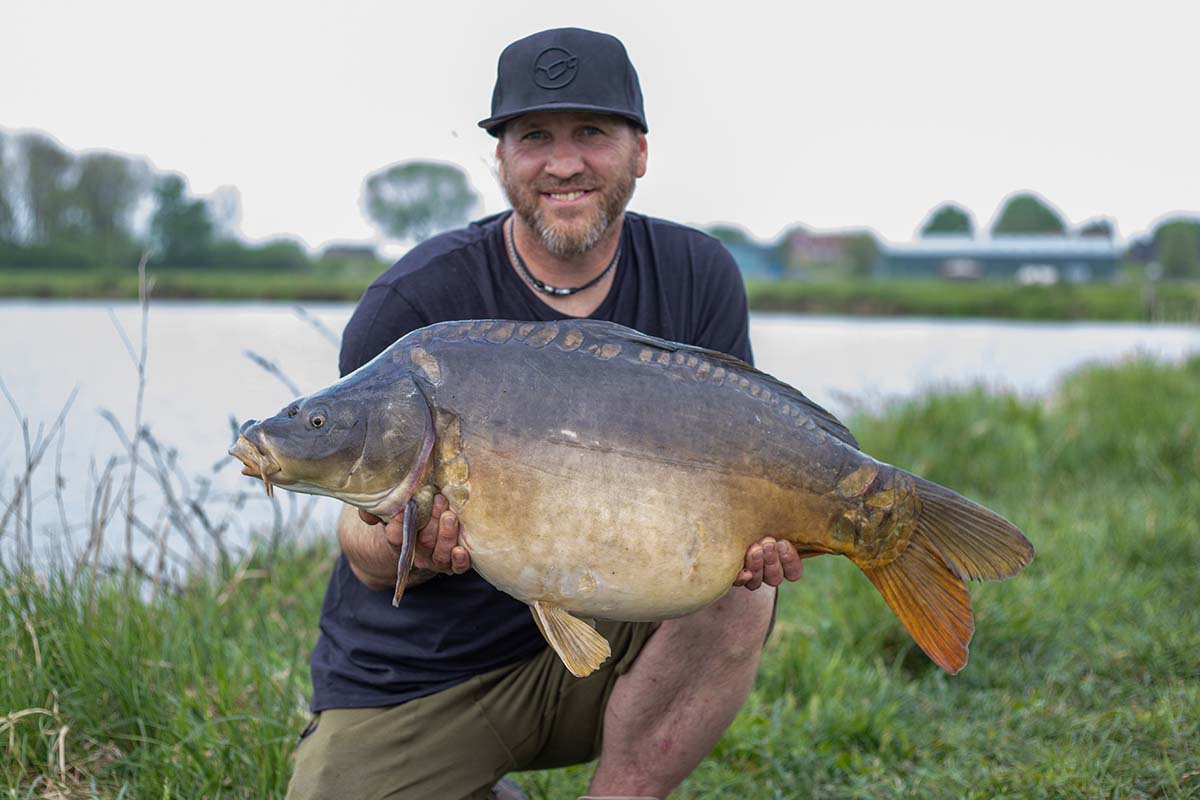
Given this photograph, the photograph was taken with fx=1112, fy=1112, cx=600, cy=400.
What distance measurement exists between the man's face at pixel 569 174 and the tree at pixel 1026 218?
211 ft

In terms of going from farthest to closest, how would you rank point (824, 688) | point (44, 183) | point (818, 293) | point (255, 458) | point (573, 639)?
1. point (818, 293)
2. point (44, 183)
3. point (824, 688)
4. point (573, 639)
5. point (255, 458)

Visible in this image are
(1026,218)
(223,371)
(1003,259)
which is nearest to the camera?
(223,371)

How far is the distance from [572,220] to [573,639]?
902 millimetres

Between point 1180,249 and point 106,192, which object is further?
point 1180,249

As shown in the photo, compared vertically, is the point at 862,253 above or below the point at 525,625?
above

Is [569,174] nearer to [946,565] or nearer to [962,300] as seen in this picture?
[946,565]

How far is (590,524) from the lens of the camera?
180 cm

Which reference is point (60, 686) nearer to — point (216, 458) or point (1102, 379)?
point (216, 458)

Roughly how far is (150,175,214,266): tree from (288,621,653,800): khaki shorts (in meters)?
12.4

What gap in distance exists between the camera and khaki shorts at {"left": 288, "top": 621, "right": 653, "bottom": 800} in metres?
2.18

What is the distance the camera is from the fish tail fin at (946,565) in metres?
1.98

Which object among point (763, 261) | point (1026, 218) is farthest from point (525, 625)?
point (1026, 218)

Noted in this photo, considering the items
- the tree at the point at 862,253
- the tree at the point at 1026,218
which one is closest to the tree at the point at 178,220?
the tree at the point at 862,253

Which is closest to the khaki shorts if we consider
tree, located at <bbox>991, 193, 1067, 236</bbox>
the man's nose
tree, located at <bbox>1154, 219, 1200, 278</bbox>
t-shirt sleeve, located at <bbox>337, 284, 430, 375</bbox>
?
t-shirt sleeve, located at <bbox>337, 284, 430, 375</bbox>
